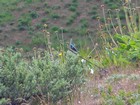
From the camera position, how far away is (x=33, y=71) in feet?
15.6

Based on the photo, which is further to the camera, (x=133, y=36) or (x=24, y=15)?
(x=24, y=15)

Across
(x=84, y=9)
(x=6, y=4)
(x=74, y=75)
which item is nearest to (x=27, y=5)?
(x=6, y=4)

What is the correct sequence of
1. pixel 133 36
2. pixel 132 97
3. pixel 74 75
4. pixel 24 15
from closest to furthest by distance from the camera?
pixel 132 97 < pixel 74 75 < pixel 133 36 < pixel 24 15

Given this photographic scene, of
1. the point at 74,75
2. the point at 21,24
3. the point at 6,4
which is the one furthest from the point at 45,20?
the point at 74,75

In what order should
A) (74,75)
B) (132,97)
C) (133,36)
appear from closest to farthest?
(132,97), (74,75), (133,36)

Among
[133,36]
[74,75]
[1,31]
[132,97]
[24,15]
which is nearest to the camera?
[132,97]

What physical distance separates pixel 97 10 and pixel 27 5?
2.52m

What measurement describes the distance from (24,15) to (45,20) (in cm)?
90

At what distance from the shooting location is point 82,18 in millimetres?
16469

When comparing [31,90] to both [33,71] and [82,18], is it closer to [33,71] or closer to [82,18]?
[33,71]

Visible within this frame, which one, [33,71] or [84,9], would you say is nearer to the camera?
[33,71]

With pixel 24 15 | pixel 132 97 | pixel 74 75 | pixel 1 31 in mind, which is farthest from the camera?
pixel 24 15

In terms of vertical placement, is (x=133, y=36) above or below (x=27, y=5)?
above

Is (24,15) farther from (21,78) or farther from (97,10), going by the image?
(21,78)
